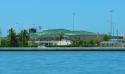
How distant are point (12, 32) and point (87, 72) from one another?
81.4 meters

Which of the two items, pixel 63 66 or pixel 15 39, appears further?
pixel 15 39

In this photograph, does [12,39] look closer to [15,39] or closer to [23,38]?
[15,39]

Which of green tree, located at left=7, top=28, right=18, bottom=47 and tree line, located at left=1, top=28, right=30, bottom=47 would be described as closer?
green tree, located at left=7, top=28, right=18, bottom=47

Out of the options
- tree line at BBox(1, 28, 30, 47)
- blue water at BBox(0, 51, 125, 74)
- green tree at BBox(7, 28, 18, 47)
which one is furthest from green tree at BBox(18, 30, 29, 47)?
blue water at BBox(0, 51, 125, 74)

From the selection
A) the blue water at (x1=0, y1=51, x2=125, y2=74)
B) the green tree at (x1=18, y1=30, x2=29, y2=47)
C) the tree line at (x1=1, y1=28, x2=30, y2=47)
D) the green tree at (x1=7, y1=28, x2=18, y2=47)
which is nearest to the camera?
the blue water at (x1=0, y1=51, x2=125, y2=74)

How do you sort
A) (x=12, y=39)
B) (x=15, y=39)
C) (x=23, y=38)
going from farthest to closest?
1. (x=23, y=38)
2. (x=15, y=39)
3. (x=12, y=39)

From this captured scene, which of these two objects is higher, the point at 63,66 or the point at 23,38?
the point at 23,38

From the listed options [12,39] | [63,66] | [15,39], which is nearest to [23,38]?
[15,39]

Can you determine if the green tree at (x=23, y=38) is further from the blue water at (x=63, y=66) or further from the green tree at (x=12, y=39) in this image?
the blue water at (x=63, y=66)

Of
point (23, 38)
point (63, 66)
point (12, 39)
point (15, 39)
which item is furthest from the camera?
point (23, 38)

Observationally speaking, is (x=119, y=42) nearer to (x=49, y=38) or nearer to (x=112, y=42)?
(x=112, y=42)

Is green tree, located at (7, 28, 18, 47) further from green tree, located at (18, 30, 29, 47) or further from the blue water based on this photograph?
the blue water

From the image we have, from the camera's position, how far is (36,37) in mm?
145125

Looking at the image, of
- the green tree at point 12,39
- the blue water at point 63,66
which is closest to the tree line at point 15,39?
the green tree at point 12,39
